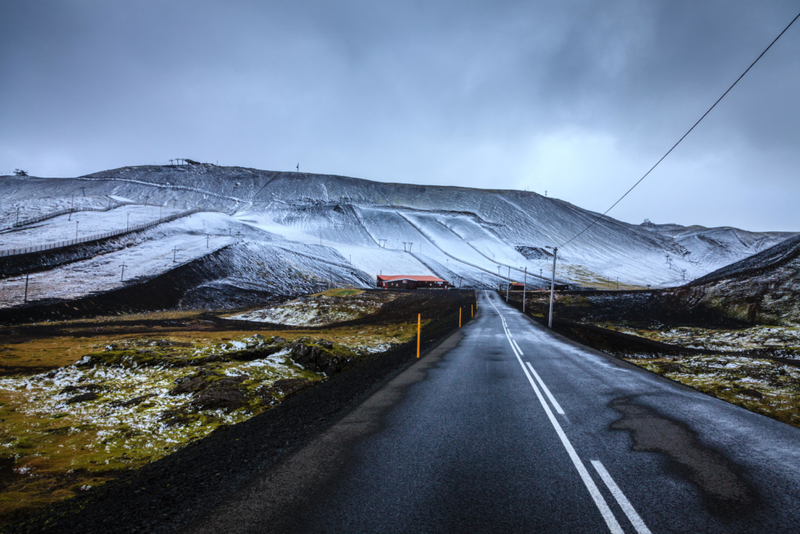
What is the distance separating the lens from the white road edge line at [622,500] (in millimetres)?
3693

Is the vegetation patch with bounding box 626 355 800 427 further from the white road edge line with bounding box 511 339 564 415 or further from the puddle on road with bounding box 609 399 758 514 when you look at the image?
the white road edge line with bounding box 511 339 564 415

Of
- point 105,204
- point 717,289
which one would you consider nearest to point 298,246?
point 105,204

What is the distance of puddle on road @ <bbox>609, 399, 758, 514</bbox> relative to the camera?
4.20 m

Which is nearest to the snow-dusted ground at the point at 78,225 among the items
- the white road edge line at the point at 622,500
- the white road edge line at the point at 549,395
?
the white road edge line at the point at 549,395

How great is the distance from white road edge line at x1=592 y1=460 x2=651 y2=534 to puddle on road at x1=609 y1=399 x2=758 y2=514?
843 millimetres

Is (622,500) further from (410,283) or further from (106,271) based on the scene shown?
(410,283)

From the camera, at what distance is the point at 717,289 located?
5372 centimetres

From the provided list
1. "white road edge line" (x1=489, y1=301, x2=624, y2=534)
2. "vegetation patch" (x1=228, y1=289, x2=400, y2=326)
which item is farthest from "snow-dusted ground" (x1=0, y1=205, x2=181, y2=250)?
"white road edge line" (x1=489, y1=301, x2=624, y2=534)

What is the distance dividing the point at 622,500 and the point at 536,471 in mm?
1018

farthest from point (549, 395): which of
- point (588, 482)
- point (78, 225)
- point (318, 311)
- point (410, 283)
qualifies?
point (78, 225)

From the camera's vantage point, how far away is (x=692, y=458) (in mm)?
5277

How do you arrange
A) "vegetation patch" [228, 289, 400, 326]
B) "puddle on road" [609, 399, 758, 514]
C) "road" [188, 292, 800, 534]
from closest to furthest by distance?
"road" [188, 292, 800, 534], "puddle on road" [609, 399, 758, 514], "vegetation patch" [228, 289, 400, 326]

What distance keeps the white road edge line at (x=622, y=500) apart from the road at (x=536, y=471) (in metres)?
0.02

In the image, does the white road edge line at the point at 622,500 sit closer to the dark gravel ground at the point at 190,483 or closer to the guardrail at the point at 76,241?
the dark gravel ground at the point at 190,483
